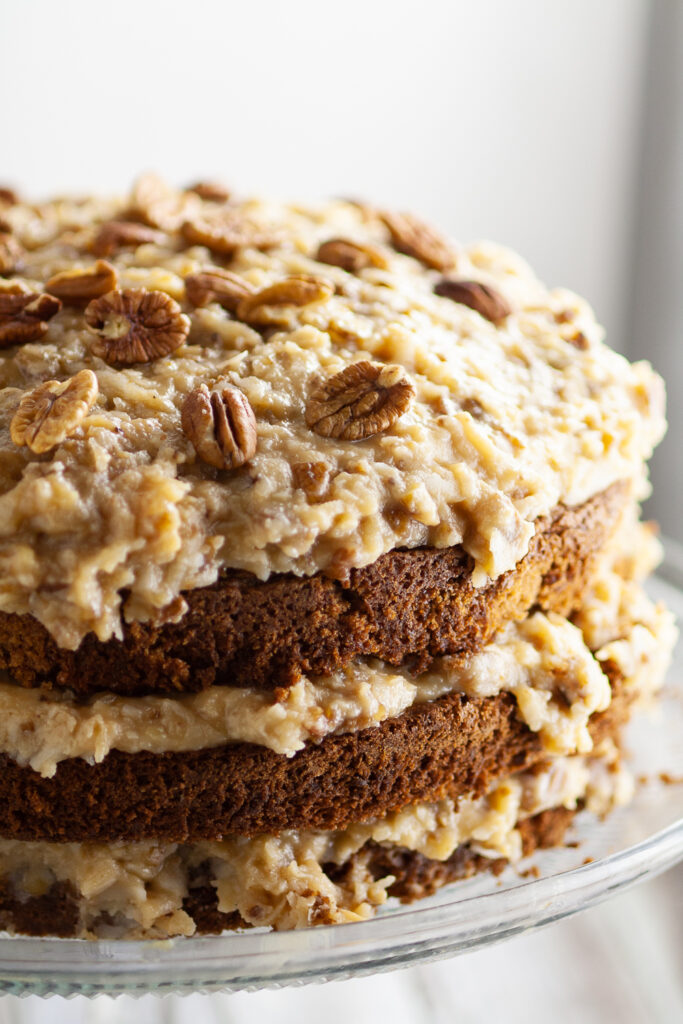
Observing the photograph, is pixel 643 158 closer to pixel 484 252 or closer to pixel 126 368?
pixel 484 252

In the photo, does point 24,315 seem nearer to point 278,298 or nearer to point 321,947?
point 278,298

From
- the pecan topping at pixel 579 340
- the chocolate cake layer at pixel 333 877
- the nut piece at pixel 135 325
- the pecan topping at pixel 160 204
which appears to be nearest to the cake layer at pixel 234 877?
the chocolate cake layer at pixel 333 877

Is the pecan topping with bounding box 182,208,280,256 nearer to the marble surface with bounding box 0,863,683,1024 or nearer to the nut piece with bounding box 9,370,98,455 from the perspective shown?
the nut piece with bounding box 9,370,98,455

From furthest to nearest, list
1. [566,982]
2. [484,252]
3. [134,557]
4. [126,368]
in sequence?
[566,982] < [484,252] < [126,368] < [134,557]

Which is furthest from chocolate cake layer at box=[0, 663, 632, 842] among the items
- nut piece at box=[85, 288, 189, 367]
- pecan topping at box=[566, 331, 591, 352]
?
pecan topping at box=[566, 331, 591, 352]

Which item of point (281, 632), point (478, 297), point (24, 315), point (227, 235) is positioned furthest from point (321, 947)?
point (227, 235)

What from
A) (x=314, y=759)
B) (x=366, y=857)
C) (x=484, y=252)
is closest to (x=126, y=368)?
(x=314, y=759)
